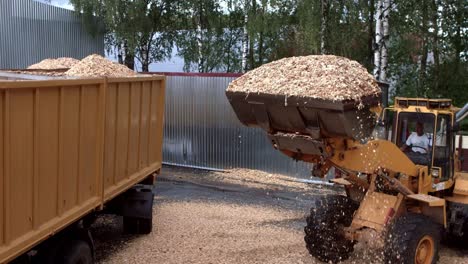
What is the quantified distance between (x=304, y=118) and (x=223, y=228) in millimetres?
3338

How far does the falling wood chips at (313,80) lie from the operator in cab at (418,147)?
5.85ft

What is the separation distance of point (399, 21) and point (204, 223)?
915 centimetres

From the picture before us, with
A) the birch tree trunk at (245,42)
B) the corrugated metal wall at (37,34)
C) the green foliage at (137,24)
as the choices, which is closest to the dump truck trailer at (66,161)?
the birch tree trunk at (245,42)

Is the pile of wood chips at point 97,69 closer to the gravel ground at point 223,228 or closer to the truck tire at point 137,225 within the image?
the truck tire at point 137,225

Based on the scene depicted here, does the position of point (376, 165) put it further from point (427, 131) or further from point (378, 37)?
point (378, 37)

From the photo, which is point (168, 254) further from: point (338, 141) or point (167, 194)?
point (167, 194)

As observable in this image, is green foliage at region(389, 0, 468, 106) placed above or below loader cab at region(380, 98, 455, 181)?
above

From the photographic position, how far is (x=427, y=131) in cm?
702

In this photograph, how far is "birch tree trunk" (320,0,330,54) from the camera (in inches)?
604

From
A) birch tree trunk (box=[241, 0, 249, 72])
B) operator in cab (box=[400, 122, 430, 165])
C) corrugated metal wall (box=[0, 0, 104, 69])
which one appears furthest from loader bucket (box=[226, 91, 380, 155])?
corrugated metal wall (box=[0, 0, 104, 69])

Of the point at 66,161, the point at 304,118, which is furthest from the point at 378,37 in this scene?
the point at 66,161

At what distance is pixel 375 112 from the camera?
5.51 metres

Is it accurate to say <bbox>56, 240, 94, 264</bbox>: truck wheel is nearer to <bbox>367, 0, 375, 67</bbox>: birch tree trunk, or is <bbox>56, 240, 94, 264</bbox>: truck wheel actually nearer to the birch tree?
the birch tree

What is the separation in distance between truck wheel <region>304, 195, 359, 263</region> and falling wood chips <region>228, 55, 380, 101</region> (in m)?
1.83
